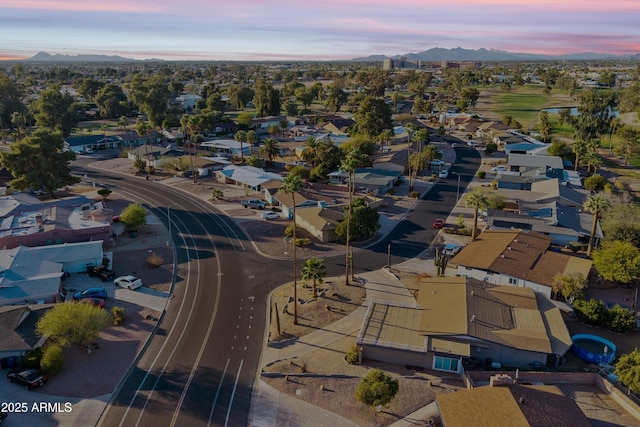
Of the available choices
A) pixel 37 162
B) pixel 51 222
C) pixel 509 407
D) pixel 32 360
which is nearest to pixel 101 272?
pixel 51 222

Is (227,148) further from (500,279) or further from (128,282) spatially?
(500,279)

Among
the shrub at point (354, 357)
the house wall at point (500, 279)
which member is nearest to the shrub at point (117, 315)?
the shrub at point (354, 357)

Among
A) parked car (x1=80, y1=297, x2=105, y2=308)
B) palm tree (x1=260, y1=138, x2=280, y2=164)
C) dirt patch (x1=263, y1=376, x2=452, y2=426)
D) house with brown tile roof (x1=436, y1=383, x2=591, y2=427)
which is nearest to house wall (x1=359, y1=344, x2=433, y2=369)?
dirt patch (x1=263, y1=376, x2=452, y2=426)

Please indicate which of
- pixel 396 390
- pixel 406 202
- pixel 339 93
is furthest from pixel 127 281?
pixel 339 93

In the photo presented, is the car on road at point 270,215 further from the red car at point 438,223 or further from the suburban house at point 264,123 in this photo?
the suburban house at point 264,123

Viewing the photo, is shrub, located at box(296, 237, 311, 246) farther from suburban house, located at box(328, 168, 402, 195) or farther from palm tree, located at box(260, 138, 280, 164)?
palm tree, located at box(260, 138, 280, 164)

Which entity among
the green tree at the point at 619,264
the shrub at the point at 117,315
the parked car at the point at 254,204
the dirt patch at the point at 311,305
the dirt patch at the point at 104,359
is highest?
the green tree at the point at 619,264
